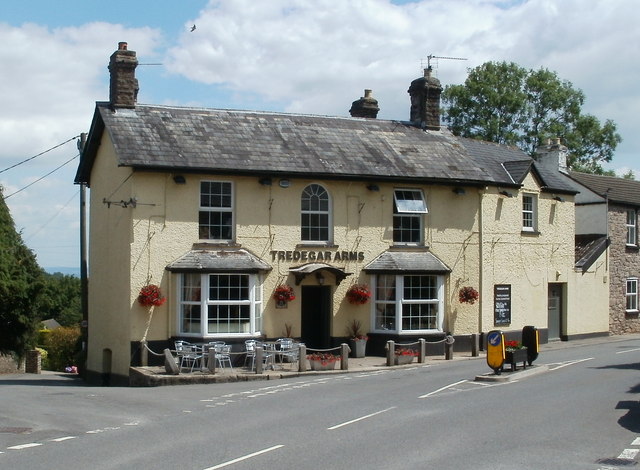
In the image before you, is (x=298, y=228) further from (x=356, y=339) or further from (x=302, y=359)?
(x=302, y=359)

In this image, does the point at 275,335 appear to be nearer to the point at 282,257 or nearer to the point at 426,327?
the point at 282,257

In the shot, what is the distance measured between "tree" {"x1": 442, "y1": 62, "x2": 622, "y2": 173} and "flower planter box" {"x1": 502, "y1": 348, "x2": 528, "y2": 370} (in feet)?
117

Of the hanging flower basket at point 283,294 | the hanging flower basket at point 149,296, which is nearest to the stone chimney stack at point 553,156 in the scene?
the hanging flower basket at point 283,294

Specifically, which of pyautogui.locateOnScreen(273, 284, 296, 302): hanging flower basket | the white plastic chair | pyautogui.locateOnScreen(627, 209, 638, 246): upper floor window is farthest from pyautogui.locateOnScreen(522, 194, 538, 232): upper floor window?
Answer: the white plastic chair

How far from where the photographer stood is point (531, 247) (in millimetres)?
31875

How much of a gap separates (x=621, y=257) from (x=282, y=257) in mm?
16550

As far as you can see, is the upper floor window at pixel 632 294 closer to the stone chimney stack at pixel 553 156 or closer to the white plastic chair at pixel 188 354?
the stone chimney stack at pixel 553 156

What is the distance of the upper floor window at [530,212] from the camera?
32.0 m

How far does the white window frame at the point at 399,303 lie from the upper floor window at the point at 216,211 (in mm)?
5089

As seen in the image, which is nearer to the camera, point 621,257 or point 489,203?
point 489,203

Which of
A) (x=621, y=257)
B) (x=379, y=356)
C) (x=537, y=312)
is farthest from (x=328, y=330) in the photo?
(x=621, y=257)

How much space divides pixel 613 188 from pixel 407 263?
552 inches

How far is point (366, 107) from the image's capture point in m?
33.6

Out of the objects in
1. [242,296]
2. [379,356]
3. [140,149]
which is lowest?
[379,356]
